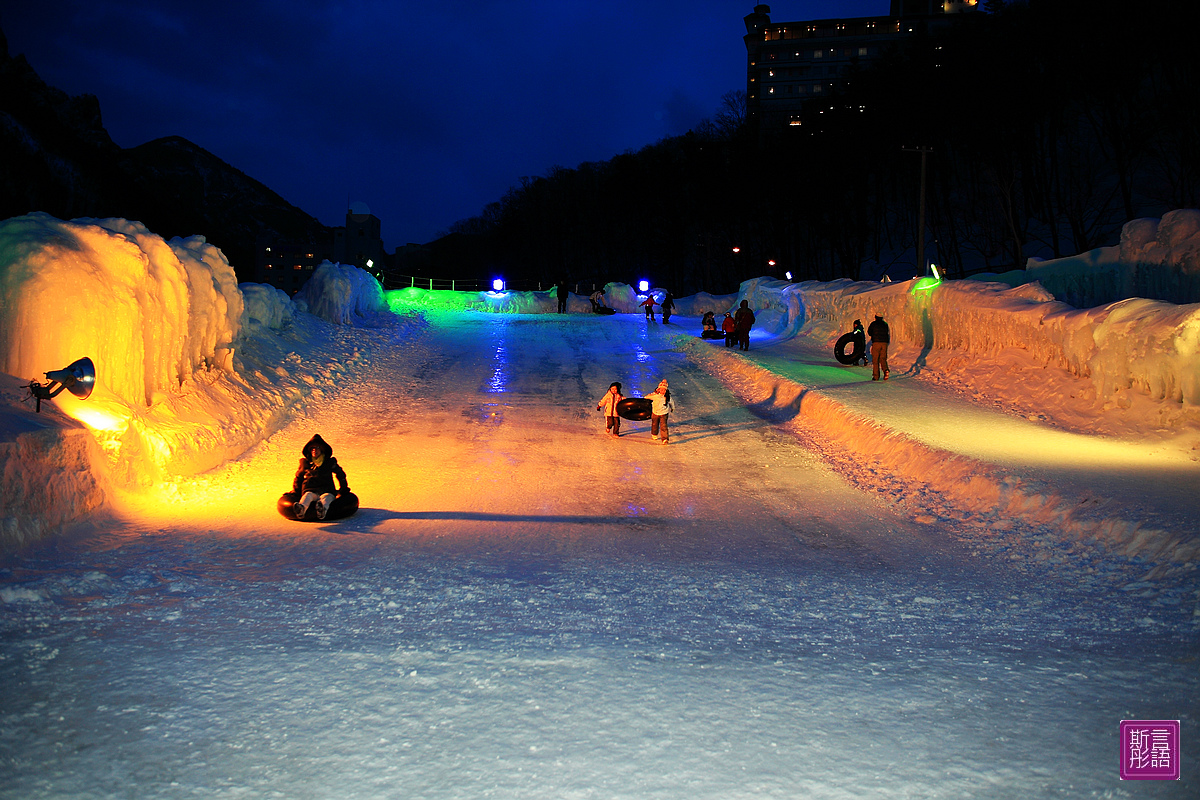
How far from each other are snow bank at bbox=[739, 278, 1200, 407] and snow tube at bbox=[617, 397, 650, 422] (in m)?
8.52

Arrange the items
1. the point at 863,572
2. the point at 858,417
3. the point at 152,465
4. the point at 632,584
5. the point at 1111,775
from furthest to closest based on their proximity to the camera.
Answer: the point at 858,417, the point at 152,465, the point at 863,572, the point at 632,584, the point at 1111,775

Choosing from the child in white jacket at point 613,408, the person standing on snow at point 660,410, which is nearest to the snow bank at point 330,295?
the child in white jacket at point 613,408

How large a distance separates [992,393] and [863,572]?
11.3 metres

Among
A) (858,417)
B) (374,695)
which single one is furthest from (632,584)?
(858,417)

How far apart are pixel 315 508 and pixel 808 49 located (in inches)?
4075

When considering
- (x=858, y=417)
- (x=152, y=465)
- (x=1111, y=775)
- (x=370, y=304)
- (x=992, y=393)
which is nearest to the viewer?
(x=1111, y=775)

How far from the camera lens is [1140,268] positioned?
19.6 metres

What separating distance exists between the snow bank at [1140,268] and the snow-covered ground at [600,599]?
5.35 metres

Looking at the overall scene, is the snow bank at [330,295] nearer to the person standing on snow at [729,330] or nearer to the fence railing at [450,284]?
the person standing on snow at [729,330]

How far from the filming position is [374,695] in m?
4.82

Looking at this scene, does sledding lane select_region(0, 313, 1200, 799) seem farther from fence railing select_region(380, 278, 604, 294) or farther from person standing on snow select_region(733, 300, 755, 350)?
fence railing select_region(380, 278, 604, 294)

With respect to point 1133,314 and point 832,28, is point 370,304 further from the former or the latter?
point 832,28

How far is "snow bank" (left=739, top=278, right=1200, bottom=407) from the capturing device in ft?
40.6
